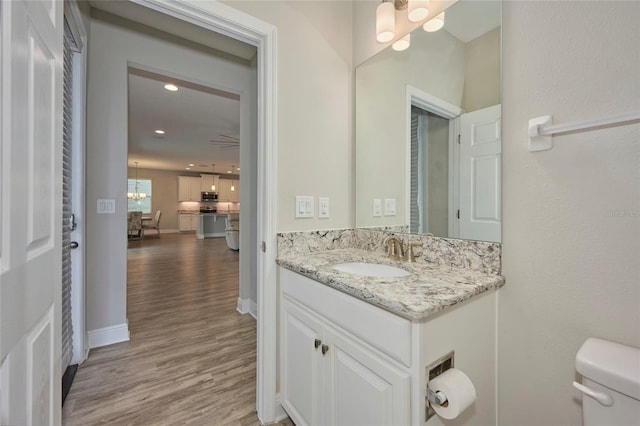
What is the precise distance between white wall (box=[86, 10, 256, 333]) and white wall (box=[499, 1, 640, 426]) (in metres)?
2.67

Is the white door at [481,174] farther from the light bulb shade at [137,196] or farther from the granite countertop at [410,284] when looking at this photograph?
the light bulb shade at [137,196]

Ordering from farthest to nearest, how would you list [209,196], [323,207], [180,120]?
[209,196]
[180,120]
[323,207]

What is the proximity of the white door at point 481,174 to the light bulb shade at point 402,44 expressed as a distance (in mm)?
560

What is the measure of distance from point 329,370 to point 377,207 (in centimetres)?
96

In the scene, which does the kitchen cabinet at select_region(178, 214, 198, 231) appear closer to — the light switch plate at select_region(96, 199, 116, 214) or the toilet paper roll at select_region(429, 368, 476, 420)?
the light switch plate at select_region(96, 199, 116, 214)

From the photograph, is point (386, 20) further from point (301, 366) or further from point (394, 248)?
point (301, 366)

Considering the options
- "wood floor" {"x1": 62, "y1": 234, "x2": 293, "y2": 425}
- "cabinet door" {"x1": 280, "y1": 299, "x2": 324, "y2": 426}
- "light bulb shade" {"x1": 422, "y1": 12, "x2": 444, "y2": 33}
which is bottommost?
"wood floor" {"x1": 62, "y1": 234, "x2": 293, "y2": 425}

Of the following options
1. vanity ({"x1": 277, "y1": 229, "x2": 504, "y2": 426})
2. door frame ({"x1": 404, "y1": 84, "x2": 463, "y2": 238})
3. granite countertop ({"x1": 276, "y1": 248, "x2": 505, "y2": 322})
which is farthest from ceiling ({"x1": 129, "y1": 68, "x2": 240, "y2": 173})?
vanity ({"x1": 277, "y1": 229, "x2": 504, "y2": 426})

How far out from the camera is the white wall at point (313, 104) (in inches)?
56.8

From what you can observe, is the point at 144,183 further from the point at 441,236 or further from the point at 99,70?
the point at 441,236

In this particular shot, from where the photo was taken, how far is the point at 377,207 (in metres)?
1.67

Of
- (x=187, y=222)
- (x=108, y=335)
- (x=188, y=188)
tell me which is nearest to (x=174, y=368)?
(x=108, y=335)

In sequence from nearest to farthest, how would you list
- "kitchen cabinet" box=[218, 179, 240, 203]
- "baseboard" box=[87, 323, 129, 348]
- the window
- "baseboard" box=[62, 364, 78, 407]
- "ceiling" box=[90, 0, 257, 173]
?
1. "baseboard" box=[62, 364, 78, 407]
2. "baseboard" box=[87, 323, 129, 348]
3. "ceiling" box=[90, 0, 257, 173]
4. the window
5. "kitchen cabinet" box=[218, 179, 240, 203]

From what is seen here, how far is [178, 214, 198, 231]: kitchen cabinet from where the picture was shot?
11102mm
